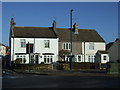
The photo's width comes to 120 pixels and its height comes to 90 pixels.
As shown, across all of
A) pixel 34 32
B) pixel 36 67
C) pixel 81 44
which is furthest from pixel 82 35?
pixel 36 67

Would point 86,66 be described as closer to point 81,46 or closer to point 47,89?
point 81,46

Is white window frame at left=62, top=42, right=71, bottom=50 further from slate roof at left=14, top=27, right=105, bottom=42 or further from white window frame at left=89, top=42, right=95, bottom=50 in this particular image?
white window frame at left=89, top=42, right=95, bottom=50

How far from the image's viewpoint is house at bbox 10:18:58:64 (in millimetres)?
49406

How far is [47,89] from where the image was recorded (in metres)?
14.0

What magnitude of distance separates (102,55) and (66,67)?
50.5ft

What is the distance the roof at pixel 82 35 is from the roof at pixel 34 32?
7.68 feet

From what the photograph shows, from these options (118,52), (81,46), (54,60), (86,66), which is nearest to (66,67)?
(86,66)

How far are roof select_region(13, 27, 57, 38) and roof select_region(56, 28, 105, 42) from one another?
2.34 meters

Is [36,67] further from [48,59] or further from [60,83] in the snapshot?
[60,83]

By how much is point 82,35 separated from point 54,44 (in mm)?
8258

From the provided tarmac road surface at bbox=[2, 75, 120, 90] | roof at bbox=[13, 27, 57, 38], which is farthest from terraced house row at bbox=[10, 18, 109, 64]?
tarmac road surface at bbox=[2, 75, 120, 90]

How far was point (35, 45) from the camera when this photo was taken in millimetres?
50406

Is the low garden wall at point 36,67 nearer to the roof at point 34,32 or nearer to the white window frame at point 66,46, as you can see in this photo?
the roof at point 34,32

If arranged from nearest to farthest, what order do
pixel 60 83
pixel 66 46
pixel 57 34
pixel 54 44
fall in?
pixel 60 83
pixel 54 44
pixel 66 46
pixel 57 34
